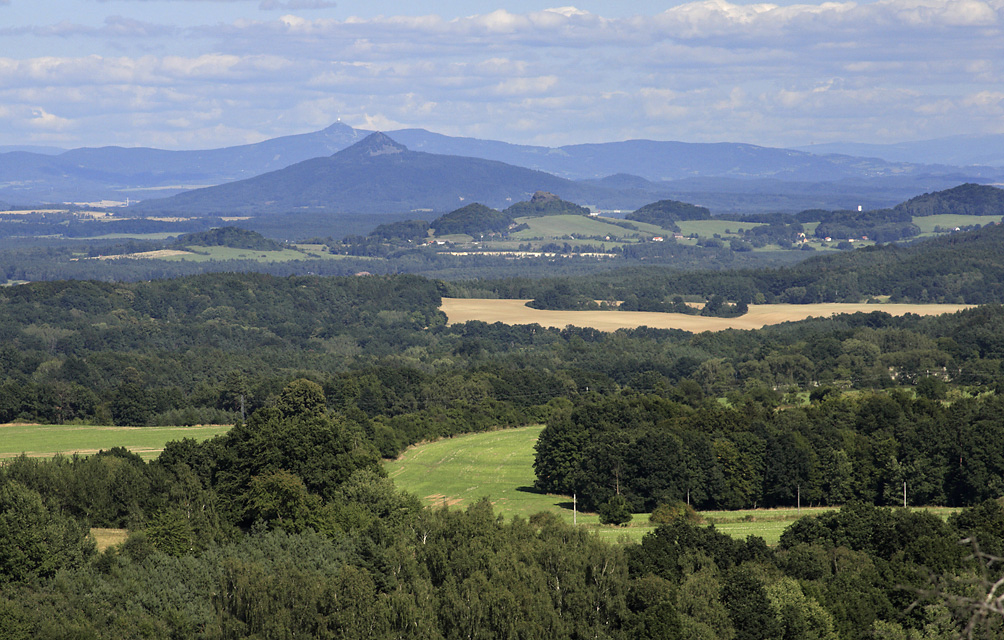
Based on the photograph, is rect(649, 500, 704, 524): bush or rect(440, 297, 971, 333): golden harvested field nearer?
rect(649, 500, 704, 524): bush

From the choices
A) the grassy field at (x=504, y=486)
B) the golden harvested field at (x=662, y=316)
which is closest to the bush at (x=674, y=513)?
the grassy field at (x=504, y=486)

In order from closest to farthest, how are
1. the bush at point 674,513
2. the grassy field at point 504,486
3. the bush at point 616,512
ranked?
the grassy field at point 504,486, the bush at point 674,513, the bush at point 616,512

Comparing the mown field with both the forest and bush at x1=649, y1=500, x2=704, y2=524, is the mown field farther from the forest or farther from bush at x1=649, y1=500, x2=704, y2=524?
the forest

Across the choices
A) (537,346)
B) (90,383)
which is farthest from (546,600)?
(537,346)

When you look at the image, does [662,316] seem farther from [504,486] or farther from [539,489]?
[504,486]

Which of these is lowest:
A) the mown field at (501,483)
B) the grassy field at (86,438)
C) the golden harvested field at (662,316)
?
the mown field at (501,483)

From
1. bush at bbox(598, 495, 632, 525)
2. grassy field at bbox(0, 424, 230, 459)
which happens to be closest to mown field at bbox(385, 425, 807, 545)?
bush at bbox(598, 495, 632, 525)

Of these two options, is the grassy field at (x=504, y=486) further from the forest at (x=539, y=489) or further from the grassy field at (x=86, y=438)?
the grassy field at (x=86, y=438)
